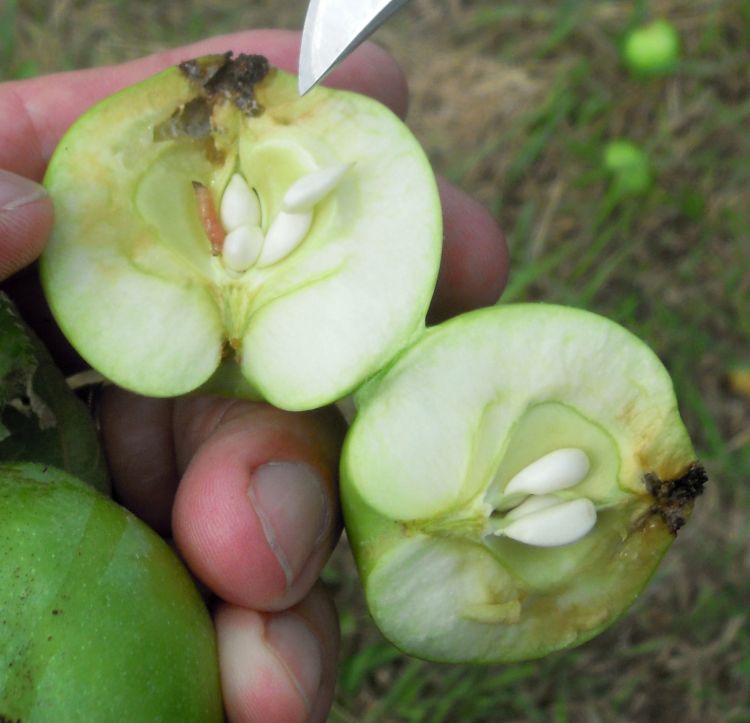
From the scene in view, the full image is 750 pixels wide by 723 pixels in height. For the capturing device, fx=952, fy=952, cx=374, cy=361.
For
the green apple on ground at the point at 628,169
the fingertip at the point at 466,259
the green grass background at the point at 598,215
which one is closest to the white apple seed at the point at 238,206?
the fingertip at the point at 466,259

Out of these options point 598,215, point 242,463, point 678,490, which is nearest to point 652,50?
point 598,215

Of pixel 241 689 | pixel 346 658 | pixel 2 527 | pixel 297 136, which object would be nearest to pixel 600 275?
pixel 346 658

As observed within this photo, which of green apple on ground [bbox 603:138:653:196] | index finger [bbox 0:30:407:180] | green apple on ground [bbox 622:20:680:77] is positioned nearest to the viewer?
index finger [bbox 0:30:407:180]

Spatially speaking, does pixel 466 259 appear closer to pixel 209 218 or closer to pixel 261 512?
pixel 209 218

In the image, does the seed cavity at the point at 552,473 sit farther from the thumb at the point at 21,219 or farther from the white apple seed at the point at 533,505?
the thumb at the point at 21,219

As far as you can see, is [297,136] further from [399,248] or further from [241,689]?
[241,689]

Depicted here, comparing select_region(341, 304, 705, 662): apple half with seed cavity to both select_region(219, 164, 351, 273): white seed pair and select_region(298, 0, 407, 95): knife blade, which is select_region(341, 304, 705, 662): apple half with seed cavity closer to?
select_region(219, 164, 351, 273): white seed pair

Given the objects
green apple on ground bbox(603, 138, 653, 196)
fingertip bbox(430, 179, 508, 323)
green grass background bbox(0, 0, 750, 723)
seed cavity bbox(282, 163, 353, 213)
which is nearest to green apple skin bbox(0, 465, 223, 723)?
seed cavity bbox(282, 163, 353, 213)
